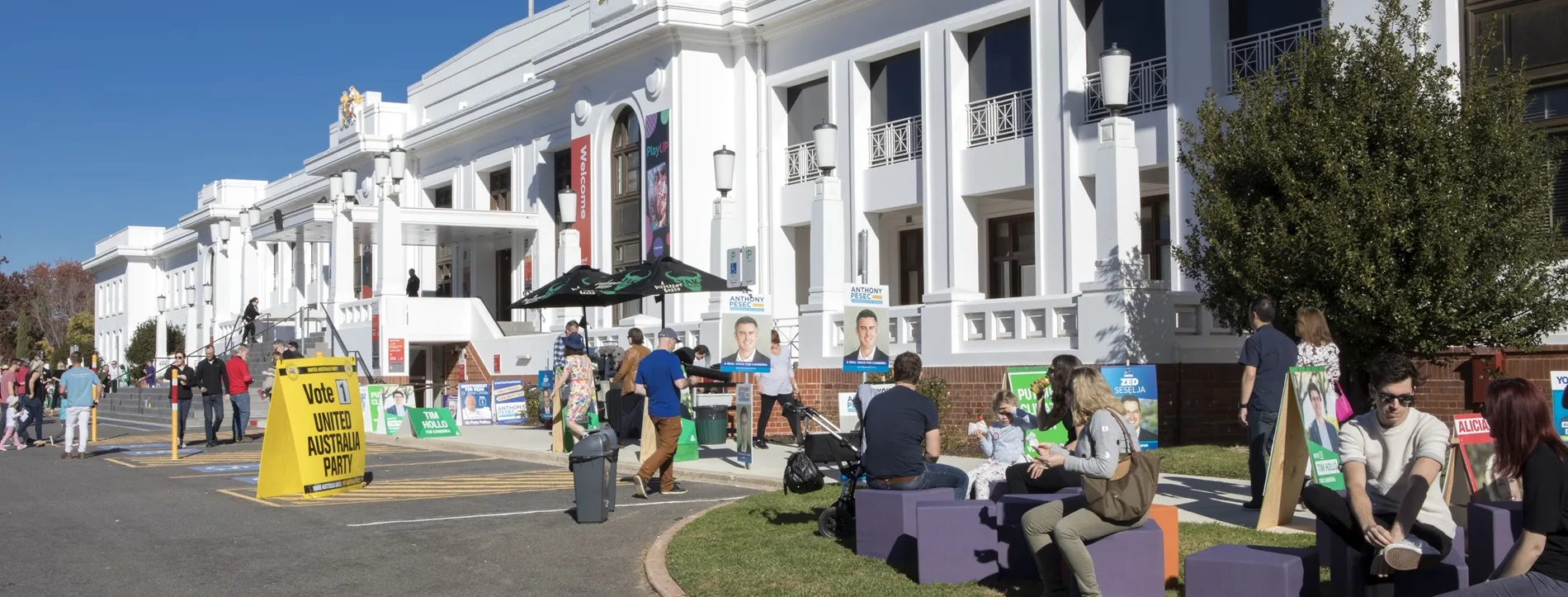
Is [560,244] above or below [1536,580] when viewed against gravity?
above

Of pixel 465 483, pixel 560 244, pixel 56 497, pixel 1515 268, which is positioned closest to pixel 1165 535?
pixel 1515 268

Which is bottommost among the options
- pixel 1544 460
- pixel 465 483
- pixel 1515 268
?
pixel 465 483

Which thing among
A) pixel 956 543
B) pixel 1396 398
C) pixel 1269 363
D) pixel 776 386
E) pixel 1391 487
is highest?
pixel 1269 363

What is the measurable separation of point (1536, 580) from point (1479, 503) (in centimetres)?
127

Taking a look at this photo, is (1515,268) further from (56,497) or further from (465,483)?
(56,497)

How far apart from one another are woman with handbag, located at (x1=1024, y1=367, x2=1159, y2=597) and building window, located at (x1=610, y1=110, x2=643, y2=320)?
889 inches

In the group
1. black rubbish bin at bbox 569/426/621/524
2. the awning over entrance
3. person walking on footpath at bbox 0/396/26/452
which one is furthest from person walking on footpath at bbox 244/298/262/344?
A: black rubbish bin at bbox 569/426/621/524

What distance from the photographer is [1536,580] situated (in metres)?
5.51

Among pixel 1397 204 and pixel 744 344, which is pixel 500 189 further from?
pixel 1397 204

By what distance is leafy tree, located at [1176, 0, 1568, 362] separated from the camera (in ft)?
43.1

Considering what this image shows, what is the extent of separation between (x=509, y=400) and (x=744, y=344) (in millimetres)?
9655

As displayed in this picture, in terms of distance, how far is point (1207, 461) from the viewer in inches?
571

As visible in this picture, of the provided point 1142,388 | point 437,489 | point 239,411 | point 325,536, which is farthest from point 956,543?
point 239,411

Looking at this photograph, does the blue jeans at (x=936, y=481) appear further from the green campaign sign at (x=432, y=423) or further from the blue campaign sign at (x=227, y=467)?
the green campaign sign at (x=432, y=423)
